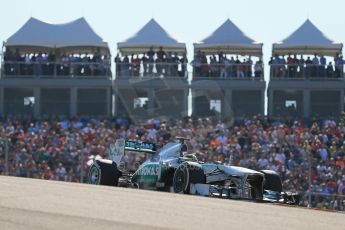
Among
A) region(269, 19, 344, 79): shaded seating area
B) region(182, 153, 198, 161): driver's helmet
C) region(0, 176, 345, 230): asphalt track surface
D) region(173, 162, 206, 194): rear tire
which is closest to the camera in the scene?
region(0, 176, 345, 230): asphalt track surface

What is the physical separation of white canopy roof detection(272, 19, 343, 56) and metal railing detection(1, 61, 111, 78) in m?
6.53

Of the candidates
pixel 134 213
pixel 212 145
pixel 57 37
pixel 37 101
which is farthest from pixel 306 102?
pixel 134 213

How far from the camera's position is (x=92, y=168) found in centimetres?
1992

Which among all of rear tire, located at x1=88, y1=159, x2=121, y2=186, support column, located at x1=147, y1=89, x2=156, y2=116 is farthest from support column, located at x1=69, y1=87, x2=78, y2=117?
rear tire, located at x1=88, y1=159, x2=121, y2=186

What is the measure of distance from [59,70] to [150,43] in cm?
358

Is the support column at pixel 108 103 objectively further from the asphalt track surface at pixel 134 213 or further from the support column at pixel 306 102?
the asphalt track surface at pixel 134 213

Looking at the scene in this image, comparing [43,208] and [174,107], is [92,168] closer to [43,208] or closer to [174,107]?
[43,208]

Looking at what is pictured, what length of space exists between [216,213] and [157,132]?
1638 centimetres

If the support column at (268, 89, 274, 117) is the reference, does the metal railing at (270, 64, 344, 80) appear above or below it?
above

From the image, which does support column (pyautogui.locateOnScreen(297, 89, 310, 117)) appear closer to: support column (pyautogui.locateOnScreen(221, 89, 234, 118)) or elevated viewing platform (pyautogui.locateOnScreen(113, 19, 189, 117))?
support column (pyautogui.locateOnScreen(221, 89, 234, 118))

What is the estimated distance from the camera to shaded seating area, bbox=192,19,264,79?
33562 mm

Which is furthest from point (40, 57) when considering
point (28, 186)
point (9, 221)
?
point (9, 221)

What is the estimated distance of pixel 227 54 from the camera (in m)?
34.5

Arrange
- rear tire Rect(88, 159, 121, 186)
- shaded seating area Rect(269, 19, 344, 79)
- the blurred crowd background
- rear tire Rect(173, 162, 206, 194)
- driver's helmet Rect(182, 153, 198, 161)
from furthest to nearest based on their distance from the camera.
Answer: shaded seating area Rect(269, 19, 344, 79) → the blurred crowd background → rear tire Rect(88, 159, 121, 186) → driver's helmet Rect(182, 153, 198, 161) → rear tire Rect(173, 162, 206, 194)
